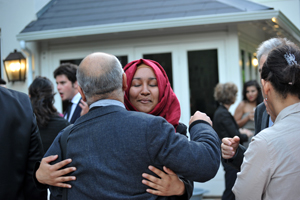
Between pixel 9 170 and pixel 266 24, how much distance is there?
5.31 metres

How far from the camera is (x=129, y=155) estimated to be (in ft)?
5.42

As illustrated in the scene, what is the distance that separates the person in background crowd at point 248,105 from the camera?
5773 millimetres

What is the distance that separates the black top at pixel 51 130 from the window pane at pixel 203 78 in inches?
135

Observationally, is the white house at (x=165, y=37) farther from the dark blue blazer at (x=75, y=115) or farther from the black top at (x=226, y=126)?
the dark blue blazer at (x=75, y=115)

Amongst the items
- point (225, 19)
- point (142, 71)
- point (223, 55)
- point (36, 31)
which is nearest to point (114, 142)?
point (142, 71)

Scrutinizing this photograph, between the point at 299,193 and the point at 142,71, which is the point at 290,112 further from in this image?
the point at 142,71

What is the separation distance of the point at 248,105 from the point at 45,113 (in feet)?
11.6

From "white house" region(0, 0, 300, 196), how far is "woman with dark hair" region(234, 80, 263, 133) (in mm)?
542

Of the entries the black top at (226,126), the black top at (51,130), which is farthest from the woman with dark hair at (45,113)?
the black top at (226,126)

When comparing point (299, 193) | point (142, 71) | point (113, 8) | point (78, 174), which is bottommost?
point (299, 193)

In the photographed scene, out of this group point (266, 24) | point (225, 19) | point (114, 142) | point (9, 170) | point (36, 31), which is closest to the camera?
point (114, 142)

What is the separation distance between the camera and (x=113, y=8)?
7.02 m

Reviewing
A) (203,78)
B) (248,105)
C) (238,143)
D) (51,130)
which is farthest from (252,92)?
(238,143)

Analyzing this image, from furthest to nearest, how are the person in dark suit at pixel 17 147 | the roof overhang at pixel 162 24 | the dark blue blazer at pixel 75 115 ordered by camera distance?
the roof overhang at pixel 162 24
the dark blue blazer at pixel 75 115
the person in dark suit at pixel 17 147
